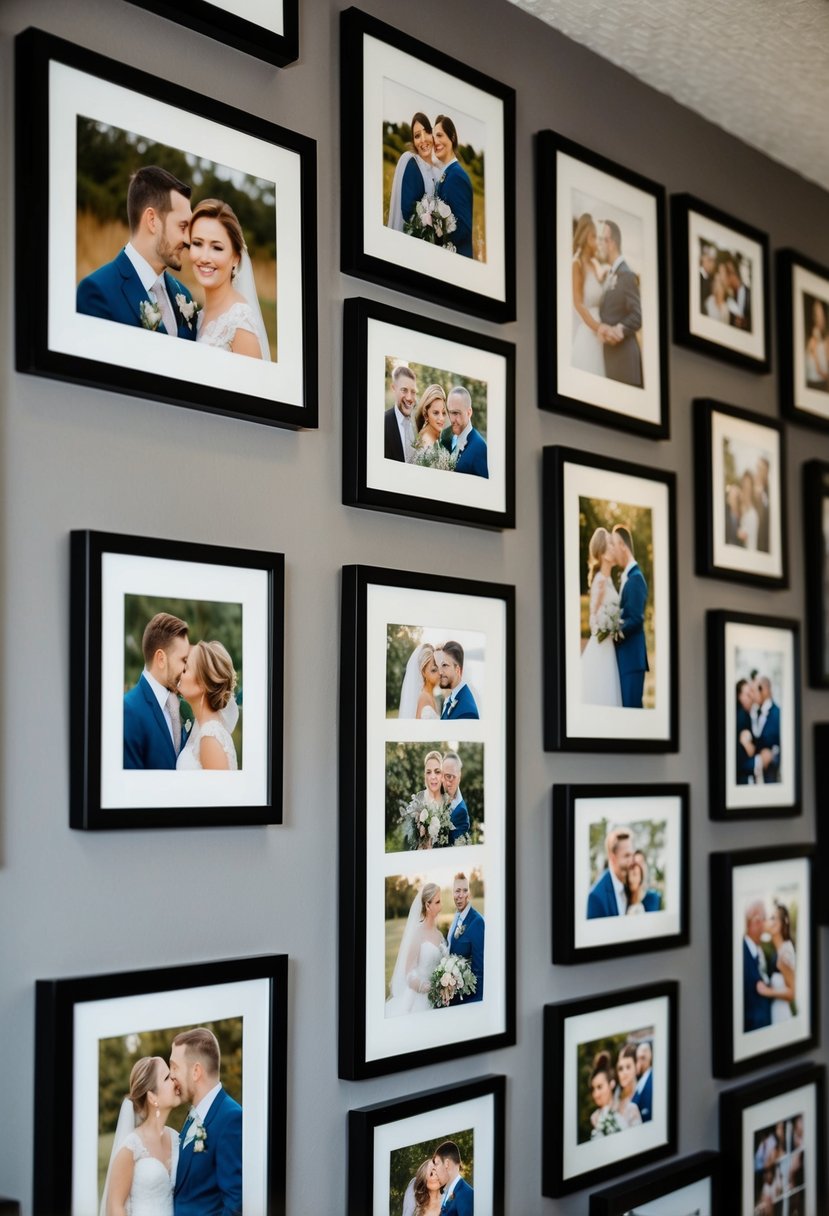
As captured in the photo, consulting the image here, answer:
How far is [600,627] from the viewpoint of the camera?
1.94 m

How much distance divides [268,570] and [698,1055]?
1233 mm

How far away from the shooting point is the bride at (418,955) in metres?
1.57

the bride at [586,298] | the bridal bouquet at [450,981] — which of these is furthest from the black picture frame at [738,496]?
the bridal bouquet at [450,981]

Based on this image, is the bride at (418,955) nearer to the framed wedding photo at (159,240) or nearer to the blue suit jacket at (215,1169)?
the blue suit jacket at (215,1169)

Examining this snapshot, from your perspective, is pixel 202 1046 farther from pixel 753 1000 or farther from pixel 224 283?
pixel 753 1000

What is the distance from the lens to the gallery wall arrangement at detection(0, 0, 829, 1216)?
1279 millimetres

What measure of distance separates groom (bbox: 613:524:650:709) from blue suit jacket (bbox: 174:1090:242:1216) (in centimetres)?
89

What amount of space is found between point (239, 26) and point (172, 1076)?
1.17 meters

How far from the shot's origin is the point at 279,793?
144cm

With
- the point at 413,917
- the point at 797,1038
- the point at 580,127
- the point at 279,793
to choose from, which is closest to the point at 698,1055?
the point at 797,1038


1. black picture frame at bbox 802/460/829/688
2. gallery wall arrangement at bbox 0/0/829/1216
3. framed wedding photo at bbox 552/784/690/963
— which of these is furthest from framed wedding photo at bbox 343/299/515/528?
black picture frame at bbox 802/460/829/688

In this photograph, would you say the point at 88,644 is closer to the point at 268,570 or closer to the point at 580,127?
the point at 268,570

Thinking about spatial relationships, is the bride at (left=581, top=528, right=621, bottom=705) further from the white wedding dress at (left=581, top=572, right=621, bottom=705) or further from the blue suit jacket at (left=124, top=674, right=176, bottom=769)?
the blue suit jacket at (left=124, top=674, right=176, bottom=769)

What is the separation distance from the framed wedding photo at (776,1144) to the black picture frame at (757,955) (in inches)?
1.8
